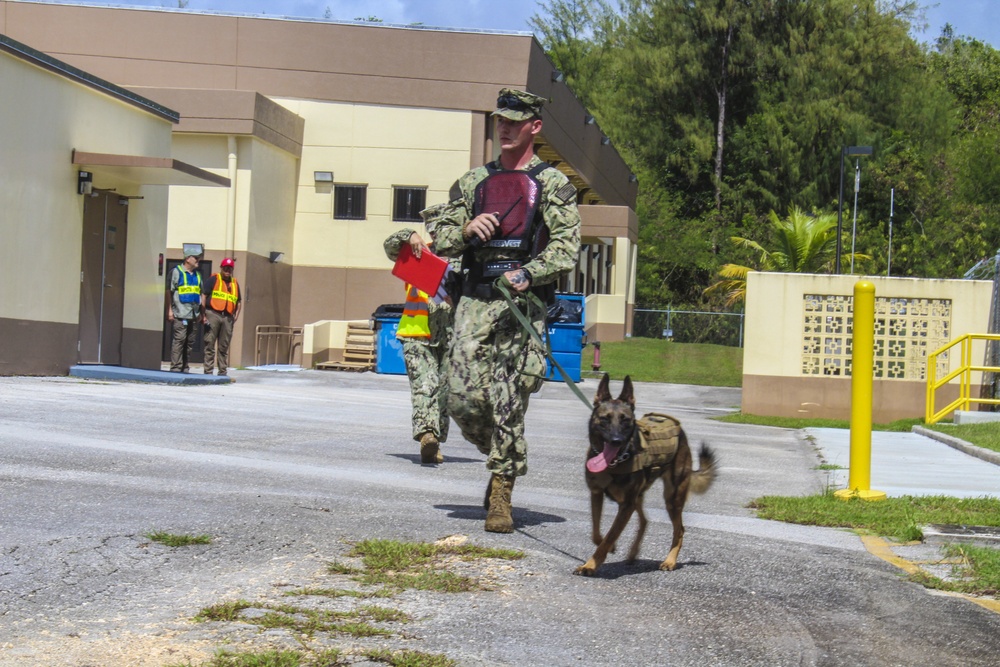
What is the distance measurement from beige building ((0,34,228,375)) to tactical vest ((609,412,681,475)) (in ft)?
40.4

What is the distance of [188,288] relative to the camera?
19938mm

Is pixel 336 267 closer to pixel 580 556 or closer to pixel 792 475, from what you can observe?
pixel 792 475

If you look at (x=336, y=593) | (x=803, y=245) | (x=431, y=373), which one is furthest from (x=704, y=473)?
(x=803, y=245)

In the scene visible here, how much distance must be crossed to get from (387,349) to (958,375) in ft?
35.5

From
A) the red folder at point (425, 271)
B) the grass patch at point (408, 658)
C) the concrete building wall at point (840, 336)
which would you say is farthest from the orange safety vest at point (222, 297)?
the grass patch at point (408, 658)

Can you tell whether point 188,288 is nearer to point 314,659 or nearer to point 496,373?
point 496,373

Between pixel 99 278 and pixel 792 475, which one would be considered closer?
pixel 792 475

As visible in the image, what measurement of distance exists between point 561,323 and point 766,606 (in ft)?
66.3

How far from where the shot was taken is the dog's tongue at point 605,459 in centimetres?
553

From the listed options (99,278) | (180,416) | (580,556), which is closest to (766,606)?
(580,556)

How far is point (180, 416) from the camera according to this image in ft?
40.3

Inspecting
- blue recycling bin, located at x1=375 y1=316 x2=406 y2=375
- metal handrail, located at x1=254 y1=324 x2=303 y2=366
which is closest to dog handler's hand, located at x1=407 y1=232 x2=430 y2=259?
blue recycling bin, located at x1=375 y1=316 x2=406 y2=375

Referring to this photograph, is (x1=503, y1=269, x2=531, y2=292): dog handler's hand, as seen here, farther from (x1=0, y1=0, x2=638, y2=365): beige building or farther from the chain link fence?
the chain link fence

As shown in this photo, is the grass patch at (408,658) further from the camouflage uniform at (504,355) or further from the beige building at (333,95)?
the beige building at (333,95)
